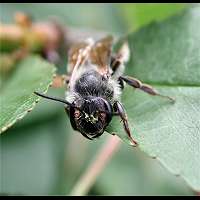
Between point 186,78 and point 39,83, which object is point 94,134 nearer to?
point 39,83

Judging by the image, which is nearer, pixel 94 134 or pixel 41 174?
pixel 94 134

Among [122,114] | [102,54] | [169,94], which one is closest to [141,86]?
[169,94]

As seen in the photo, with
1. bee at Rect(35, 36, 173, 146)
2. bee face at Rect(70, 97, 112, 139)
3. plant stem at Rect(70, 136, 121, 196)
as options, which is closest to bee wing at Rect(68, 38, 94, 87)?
bee at Rect(35, 36, 173, 146)

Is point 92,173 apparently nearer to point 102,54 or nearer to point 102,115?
point 102,54

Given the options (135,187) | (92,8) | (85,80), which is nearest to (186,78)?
(85,80)

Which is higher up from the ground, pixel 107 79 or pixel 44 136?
pixel 107 79

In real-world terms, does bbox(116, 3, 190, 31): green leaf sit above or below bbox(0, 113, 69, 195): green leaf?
above

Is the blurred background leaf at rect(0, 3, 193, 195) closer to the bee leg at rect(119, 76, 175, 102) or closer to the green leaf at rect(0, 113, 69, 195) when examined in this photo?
the green leaf at rect(0, 113, 69, 195)
